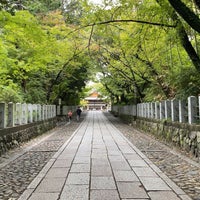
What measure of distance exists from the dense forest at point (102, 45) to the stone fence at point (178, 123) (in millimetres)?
645

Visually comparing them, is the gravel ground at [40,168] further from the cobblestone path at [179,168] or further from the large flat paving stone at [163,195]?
the large flat paving stone at [163,195]

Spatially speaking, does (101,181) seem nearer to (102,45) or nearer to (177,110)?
(177,110)

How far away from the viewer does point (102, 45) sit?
A: 20766mm

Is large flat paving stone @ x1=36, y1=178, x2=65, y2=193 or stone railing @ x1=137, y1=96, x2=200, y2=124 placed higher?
stone railing @ x1=137, y1=96, x2=200, y2=124

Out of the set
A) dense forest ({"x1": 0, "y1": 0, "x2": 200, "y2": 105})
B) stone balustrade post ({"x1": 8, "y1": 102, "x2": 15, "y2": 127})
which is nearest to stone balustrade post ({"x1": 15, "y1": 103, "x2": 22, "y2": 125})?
stone balustrade post ({"x1": 8, "y1": 102, "x2": 15, "y2": 127})

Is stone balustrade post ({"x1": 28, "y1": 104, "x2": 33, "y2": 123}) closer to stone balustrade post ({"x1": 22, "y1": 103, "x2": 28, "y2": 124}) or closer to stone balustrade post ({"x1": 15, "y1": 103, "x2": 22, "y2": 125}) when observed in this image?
stone balustrade post ({"x1": 22, "y1": 103, "x2": 28, "y2": 124})

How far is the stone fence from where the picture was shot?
863 cm

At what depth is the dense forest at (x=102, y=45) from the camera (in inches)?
333

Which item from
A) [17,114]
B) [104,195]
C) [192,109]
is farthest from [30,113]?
[104,195]

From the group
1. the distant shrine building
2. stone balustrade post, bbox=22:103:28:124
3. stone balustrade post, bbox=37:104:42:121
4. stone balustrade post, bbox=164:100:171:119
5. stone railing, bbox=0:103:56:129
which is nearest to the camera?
stone railing, bbox=0:103:56:129

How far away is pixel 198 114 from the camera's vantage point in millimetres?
9266

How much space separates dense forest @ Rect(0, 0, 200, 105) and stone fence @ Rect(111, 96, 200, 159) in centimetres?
65

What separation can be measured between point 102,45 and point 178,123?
1157 cm

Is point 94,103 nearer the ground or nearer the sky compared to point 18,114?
nearer the sky
